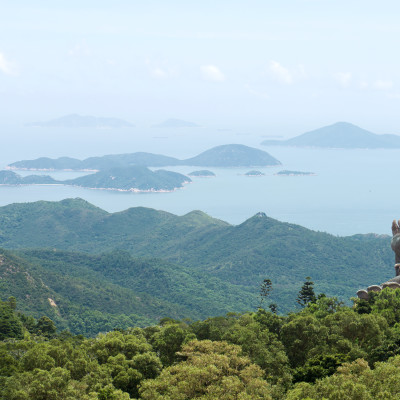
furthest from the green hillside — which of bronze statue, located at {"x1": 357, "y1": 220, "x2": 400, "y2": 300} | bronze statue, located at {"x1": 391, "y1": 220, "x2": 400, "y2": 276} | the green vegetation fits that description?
the green vegetation

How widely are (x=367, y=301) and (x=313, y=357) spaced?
966 cm

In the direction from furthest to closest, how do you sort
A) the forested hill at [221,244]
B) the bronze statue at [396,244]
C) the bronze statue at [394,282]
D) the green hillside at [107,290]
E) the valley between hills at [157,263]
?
the forested hill at [221,244]
the valley between hills at [157,263]
the green hillside at [107,290]
the bronze statue at [396,244]
the bronze statue at [394,282]

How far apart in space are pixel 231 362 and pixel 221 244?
8675cm

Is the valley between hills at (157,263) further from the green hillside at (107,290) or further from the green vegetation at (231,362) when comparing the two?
the green vegetation at (231,362)

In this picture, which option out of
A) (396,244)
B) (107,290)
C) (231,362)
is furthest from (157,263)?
(231,362)

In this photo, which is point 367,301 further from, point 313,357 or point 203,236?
point 203,236

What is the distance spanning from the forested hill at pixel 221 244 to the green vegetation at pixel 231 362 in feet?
157

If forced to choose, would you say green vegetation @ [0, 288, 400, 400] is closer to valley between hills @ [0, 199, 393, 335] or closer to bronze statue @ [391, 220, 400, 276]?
bronze statue @ [391, 220, 400, 276]

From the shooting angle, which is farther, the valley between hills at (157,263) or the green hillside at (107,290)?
the valley between hills at (157,263)

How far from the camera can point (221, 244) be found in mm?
109812

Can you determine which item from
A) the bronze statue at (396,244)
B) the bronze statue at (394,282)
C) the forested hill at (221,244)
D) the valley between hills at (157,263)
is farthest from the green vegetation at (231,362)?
the forested hill at (221,244)

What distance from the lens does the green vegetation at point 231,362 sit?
20.3 m

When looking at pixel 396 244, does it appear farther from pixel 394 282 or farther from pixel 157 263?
pixel 157 263

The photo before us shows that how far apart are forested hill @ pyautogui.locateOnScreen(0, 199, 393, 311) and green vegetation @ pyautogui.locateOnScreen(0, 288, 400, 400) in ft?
157
